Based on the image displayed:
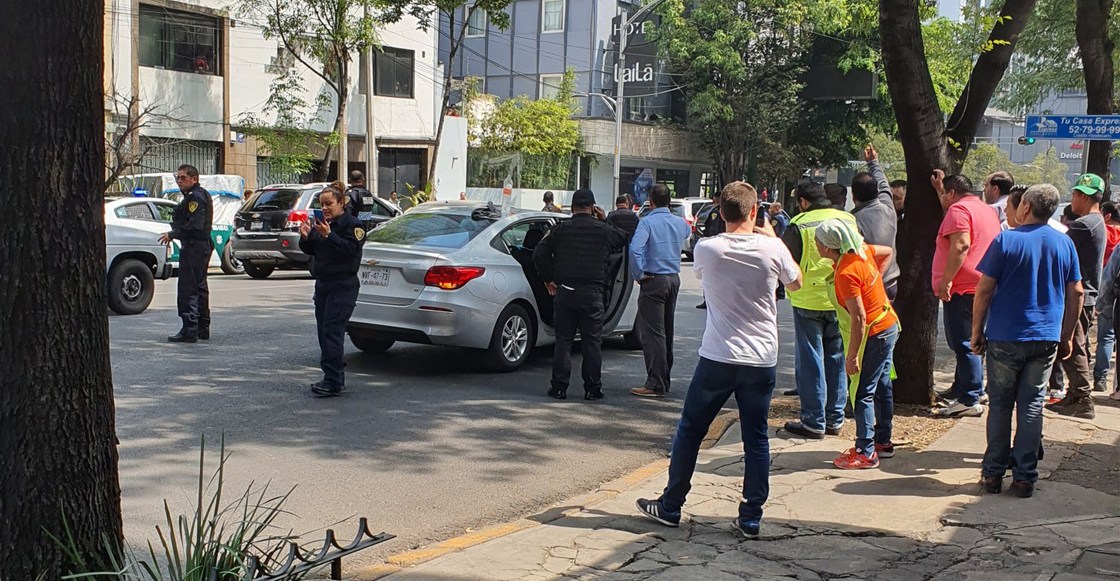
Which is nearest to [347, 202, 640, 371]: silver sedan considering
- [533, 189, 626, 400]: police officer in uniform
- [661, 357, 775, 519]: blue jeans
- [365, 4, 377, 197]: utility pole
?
[533, 189, 626, 400]: police officer in uniform

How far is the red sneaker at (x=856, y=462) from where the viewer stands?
6.82 metres

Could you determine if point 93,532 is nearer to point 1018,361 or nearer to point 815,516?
point 815,516

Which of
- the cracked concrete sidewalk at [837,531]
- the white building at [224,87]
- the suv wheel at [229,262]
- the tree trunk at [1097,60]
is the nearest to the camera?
the cracked concrete sidewalk at [837,531]

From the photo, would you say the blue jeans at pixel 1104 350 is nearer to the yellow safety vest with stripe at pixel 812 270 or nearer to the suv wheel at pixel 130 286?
the yellow safety vest with stripe at pixel 812 270

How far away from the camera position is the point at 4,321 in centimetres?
336

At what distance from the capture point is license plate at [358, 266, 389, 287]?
9820 mm

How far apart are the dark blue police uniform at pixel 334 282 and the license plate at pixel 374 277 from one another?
3.60ft

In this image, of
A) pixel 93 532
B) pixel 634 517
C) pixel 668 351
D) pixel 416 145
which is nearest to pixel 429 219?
pixel 668 351

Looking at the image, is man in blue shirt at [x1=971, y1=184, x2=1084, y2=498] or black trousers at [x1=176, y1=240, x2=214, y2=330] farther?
black trousers at [x1=176, y1=240, x2=214, y2=330]

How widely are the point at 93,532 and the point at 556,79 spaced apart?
151 ft

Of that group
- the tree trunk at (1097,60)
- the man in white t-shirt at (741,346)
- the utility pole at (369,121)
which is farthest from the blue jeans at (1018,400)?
the utility pole at (369,121)

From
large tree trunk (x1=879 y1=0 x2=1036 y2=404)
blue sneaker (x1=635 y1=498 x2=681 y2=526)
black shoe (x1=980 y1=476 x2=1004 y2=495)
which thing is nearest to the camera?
blue sneaker (x1=635 y1=498 x2=681 y2=526)

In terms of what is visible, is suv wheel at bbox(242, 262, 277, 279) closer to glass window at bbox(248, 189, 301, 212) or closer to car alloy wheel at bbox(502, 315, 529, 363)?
glass window at bbox(248, 189, 301, 212)

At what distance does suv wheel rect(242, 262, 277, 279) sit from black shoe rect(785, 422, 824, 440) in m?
13.1
